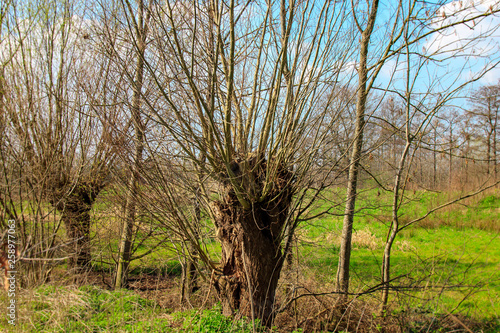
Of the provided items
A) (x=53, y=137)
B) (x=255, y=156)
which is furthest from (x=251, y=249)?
(x=53, y=137)

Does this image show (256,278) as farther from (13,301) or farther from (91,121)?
(91,121)

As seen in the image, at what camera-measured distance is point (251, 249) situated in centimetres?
348

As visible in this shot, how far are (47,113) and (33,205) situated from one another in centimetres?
197

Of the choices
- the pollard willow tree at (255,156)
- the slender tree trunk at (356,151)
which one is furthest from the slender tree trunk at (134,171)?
the slender tree trunk at (356,151)

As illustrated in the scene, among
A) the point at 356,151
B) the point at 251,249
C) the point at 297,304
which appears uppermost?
the point at 356,151

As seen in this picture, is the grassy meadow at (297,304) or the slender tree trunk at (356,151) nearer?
the grassy meadow at (297,304)

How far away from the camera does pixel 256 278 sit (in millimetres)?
3432

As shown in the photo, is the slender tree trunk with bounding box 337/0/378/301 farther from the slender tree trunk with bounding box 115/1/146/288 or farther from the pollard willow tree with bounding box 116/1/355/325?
the slender tree trunk with bounding box 115/1/146/288

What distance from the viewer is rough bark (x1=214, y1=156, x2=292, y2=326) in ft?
11.3

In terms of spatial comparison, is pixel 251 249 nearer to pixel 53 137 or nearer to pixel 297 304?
pixel 297 304

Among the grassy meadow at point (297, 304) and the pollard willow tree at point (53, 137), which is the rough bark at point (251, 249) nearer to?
the grassy meadow at point (297, 304)

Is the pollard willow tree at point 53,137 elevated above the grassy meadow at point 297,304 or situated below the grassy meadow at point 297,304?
above

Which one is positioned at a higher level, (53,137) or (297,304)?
(53,137)

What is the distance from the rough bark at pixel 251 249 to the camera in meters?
3.44
